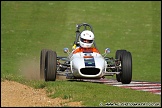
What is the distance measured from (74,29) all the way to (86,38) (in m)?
17.5

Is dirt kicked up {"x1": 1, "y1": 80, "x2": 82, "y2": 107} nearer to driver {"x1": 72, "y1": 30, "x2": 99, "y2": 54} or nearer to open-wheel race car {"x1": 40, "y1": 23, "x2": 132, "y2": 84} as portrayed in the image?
open-wheel race car {"x1": 40, "y1": 23, "x2": 132, "y2": 84}

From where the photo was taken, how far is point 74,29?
34.3 m

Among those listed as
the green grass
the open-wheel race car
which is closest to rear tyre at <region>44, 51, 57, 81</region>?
the open-wheel race car

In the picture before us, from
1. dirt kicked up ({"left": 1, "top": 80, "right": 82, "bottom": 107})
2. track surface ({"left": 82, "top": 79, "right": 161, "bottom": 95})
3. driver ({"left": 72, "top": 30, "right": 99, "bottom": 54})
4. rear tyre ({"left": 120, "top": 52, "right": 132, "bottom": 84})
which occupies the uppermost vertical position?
driver ({"left": 72, "top": 30, "right": 99, "bottom": 54})

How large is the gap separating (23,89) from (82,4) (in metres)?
24.6

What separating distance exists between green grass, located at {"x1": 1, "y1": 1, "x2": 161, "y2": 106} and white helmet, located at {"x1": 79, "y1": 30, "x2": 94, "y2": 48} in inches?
302

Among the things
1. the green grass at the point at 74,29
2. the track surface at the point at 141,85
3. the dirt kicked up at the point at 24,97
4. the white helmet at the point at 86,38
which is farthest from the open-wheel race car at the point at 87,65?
the green grass at the point at 74,29

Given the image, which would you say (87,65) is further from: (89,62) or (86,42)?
(86,42)

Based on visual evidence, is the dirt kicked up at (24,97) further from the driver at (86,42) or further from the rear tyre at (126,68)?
the rear tyre at (126,68)

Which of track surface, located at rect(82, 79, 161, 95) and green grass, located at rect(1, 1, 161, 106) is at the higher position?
green grass, located at rect(1, 1, 161, 106)

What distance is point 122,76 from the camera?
53.8ft

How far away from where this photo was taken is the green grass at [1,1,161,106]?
27.9m

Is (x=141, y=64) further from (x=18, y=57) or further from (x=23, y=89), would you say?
(x=23, y=89)

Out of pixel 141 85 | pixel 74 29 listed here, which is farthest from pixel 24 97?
pixel 74 29
